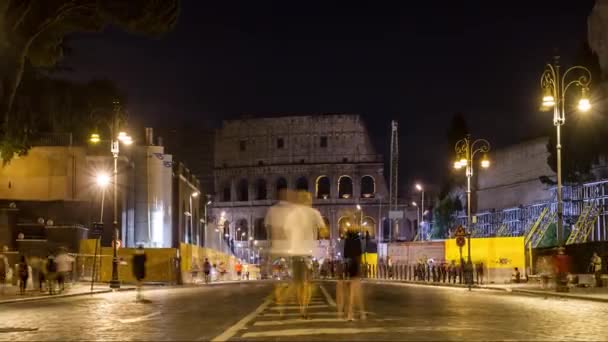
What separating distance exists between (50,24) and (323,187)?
3756 inches

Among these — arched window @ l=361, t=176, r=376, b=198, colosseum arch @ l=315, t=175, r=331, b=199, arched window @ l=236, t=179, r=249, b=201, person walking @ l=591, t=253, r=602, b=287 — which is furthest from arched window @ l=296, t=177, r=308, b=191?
person walking @ l=591, t=253, r=602, b=287

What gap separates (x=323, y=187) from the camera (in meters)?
121

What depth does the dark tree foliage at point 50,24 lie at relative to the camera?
2514 cm

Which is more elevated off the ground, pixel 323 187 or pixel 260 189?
pixel 323 187

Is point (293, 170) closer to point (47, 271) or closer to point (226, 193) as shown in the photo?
point (226, 193)

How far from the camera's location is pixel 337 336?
10633 millimetres

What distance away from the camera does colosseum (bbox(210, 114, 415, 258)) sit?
113938 mm

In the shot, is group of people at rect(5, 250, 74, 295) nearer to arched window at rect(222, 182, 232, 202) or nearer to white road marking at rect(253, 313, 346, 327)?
white road marking at rect(253, 313, 346, 327)

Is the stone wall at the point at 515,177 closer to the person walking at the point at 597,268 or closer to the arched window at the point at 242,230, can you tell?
the person walking at the point at 597,268

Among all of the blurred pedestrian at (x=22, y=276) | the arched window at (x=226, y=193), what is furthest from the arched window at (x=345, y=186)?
the blurred pedestrian at (x=22, y=276)

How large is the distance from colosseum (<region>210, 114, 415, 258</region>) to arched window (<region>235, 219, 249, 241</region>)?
14 centimetres

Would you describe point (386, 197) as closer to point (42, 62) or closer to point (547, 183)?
point (547, 183)

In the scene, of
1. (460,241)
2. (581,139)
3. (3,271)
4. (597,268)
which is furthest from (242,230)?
(597,268)

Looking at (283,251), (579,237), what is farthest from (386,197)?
(283,251)
